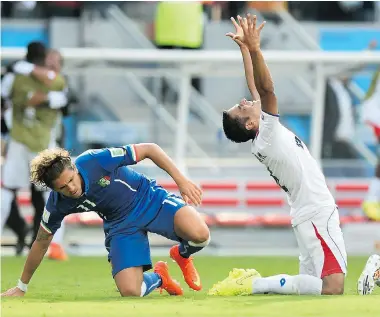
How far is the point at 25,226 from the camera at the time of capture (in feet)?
52.3

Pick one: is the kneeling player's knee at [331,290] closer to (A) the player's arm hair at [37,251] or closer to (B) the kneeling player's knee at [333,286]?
(B) the kneeling player's knee at [333,286]

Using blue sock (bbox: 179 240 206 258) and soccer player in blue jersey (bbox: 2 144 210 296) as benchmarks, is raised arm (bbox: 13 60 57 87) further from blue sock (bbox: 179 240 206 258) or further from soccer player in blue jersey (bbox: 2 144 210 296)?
blue sock (bbox: 179 240 206 258)

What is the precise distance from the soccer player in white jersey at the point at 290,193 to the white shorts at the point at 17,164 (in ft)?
18.7

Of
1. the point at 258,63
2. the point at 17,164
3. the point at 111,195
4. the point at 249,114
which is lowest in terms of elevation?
the point at 17,164

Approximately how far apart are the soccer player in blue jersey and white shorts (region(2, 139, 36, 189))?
5106 mm

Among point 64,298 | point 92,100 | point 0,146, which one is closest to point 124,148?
point 64,298

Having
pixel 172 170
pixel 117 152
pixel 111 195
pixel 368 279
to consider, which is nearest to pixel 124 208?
pixel 111 195

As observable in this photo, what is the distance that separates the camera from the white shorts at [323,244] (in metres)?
9.89

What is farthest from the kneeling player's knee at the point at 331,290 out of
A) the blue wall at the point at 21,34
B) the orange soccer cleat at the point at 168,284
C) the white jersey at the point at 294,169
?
the blue wall at the point at 21,34

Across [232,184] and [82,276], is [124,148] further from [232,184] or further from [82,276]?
[232,184]

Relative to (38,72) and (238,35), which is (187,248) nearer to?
(238,35)

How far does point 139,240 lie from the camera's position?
1027 cm

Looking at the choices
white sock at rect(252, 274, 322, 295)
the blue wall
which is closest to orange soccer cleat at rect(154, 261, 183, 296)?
white sock at rect(252, 274, 322, 295)

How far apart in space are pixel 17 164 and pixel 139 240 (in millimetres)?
5473
